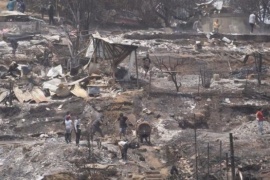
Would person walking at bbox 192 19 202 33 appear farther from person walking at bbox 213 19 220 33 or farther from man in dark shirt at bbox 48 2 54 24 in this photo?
man in dark shirt at bbox 48 2 54 24

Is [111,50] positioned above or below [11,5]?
below

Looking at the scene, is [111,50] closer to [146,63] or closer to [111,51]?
[111,51]

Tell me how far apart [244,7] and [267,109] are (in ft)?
63.1

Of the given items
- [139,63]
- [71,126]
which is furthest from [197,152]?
[139,63]

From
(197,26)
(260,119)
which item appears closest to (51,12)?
(197,26)

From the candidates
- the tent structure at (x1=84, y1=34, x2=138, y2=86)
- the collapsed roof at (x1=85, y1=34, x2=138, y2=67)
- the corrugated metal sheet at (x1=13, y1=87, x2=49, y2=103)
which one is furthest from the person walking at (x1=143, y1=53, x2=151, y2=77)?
the corrugated metal sheet at (x1=13, y1=87, x2=49, y2=103)

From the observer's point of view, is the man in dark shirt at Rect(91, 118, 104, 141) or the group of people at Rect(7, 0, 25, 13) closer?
the man in dark shirt at Rect(91, 118, 104, 141)

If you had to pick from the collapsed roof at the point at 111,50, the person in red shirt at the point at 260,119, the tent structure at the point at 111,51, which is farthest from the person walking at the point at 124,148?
the collapsed roof at the point at 111,50

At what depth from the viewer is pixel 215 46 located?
40.5m

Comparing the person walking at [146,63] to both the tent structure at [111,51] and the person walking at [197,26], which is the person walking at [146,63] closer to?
the tent structure at [111,51]

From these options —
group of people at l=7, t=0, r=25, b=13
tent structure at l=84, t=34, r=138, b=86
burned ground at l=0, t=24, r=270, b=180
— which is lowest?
burned ground at l=0, t=24, r=270, b=180

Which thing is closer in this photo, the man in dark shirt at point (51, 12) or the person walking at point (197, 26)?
the man in dark shirt at point (51, 12)

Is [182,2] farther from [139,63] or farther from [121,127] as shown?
[121,127]

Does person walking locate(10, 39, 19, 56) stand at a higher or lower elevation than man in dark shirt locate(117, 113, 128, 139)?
higher
